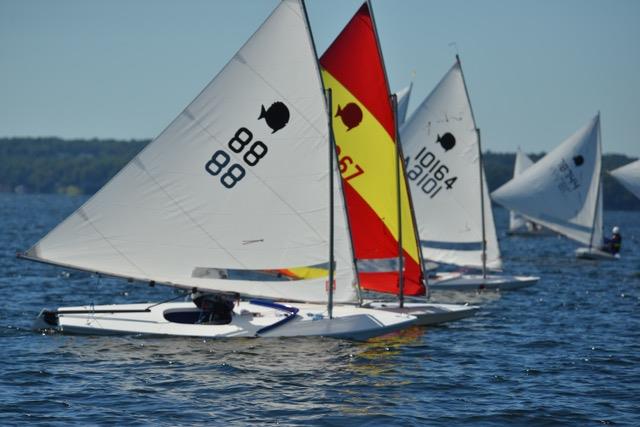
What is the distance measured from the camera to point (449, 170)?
4359 centimetres

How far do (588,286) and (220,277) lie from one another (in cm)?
2493

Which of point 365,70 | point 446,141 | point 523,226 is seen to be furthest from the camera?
point 523,226

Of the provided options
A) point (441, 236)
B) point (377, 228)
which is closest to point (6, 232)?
point (441, 236)

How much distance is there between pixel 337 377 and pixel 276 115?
649 cm

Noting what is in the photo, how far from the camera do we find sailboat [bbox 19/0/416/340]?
27047 mm

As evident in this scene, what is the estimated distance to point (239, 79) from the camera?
89.4 ft

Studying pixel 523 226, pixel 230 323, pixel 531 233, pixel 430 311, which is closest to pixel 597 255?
pixel 430 311

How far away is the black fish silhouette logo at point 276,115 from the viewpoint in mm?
27062

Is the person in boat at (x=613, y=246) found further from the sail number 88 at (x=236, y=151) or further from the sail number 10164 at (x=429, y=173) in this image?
the sail number 88 at (x=236, y=151)

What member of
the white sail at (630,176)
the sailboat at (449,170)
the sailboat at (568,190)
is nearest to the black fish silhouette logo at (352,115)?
the sailboat at (449,170)

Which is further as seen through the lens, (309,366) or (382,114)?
(382,114)

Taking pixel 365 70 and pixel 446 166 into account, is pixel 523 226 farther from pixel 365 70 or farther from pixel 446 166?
pixel 365 70

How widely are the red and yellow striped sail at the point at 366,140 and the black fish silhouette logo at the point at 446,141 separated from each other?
37.9ft

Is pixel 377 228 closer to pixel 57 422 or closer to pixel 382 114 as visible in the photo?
pixel 382 114
